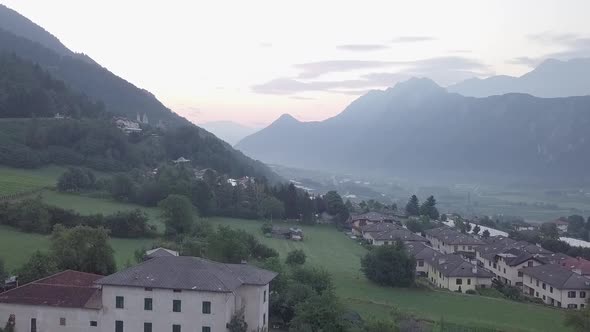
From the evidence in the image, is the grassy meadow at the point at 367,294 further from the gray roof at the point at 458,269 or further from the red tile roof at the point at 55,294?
the red tile roof at the point at 55,294

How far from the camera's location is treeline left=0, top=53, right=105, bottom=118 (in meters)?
A: 77.3

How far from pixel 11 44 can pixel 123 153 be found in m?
72.0

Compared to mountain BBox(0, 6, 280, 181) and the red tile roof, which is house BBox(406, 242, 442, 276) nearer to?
the red tile roof

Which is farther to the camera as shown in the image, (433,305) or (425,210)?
(425,210)

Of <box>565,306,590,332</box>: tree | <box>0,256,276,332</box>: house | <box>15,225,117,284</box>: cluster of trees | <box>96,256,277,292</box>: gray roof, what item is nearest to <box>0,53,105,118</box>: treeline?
<box>15,225,117,284</box>: cluster of trees

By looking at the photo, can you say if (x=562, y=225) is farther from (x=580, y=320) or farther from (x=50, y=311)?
(x=50, y=311)

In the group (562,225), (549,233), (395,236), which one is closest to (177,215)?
(395,236)

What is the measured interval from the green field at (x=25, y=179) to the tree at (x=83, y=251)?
1929 cm

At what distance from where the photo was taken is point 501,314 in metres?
31.9

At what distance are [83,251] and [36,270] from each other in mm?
2448

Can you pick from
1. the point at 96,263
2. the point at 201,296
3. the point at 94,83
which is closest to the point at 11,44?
the point at 94,83

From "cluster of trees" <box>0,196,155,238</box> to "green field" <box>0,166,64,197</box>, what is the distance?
5.40 meters

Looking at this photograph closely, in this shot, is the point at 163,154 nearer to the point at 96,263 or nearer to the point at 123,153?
the point at 123,153

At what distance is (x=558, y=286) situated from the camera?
36719 millimetres
